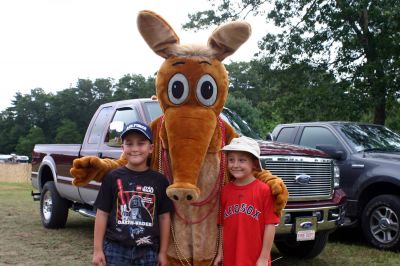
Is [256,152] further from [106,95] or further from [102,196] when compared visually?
[106,95]

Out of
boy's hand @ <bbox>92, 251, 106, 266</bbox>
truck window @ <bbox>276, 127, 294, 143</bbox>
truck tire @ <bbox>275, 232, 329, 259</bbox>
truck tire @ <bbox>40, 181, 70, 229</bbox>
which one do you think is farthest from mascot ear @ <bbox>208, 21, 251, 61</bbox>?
truck tire @ <bbox>40, 181, 70, 229</bbox>

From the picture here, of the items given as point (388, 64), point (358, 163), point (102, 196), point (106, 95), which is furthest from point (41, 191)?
point (106, 95)

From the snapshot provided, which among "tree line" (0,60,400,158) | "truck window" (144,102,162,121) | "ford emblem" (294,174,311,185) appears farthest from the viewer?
"tree line" (0,60,400,158)

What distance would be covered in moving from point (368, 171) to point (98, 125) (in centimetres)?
389

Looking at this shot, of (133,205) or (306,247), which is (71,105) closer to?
(306,247)

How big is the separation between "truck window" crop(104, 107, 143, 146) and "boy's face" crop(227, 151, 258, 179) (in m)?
2.86

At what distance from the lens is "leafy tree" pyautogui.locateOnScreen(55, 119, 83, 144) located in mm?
64625

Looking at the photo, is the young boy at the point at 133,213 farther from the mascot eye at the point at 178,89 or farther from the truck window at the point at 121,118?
the truck window at the point at 121,118

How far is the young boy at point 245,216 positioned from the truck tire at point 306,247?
119 inches

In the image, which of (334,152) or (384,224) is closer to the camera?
(384,224)

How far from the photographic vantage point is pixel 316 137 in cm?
796

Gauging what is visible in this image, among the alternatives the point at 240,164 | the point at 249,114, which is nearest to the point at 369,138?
the point at 240,164

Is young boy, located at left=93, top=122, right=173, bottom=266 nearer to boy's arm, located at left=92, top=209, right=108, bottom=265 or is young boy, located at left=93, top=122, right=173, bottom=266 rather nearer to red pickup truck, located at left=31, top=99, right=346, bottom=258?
boy's arm, located at left=92, top=209, right=108, bottom=265

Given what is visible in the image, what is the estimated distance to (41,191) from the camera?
8.48m
